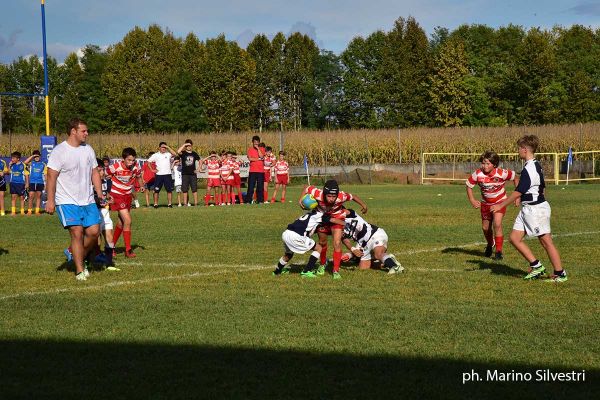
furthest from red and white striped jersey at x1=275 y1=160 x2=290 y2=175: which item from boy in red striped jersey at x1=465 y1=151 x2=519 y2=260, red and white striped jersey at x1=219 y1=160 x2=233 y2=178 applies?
boy in red striped jersey at x1=465 y1=151 x2=519 y2=260

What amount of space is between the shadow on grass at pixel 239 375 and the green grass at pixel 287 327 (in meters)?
0.01

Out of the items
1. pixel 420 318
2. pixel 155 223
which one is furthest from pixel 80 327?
pixel 155 223

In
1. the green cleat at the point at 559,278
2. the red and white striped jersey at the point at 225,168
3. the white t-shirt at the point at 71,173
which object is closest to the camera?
the green cleat at the point at 559,278

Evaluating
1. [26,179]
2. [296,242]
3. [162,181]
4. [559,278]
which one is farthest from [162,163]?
[559,278]

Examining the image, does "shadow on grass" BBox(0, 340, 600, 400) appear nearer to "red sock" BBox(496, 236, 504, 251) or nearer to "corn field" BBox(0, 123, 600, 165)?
"red sock" BBox(496, 236, 504, 251)

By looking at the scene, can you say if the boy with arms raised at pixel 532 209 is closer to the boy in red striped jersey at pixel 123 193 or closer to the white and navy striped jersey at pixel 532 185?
the white and navy striped jersey at pixel 532 185

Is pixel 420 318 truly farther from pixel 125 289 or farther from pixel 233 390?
pixel 125 289

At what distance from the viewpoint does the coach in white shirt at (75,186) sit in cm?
1181

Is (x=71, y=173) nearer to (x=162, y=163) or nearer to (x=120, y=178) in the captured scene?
(x=120, y=178)

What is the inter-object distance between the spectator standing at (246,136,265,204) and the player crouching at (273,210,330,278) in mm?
16546

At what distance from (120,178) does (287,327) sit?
7.37 metres

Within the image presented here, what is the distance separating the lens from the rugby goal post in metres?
44.0

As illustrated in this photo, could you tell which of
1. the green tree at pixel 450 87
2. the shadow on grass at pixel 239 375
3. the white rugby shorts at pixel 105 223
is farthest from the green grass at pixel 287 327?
the green tree at pixel 450 87

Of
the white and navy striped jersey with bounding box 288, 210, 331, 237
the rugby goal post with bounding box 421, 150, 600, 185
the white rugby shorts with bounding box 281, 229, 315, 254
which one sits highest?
the white and navy striped jersey with bounding box 288, 210, 331, 237
